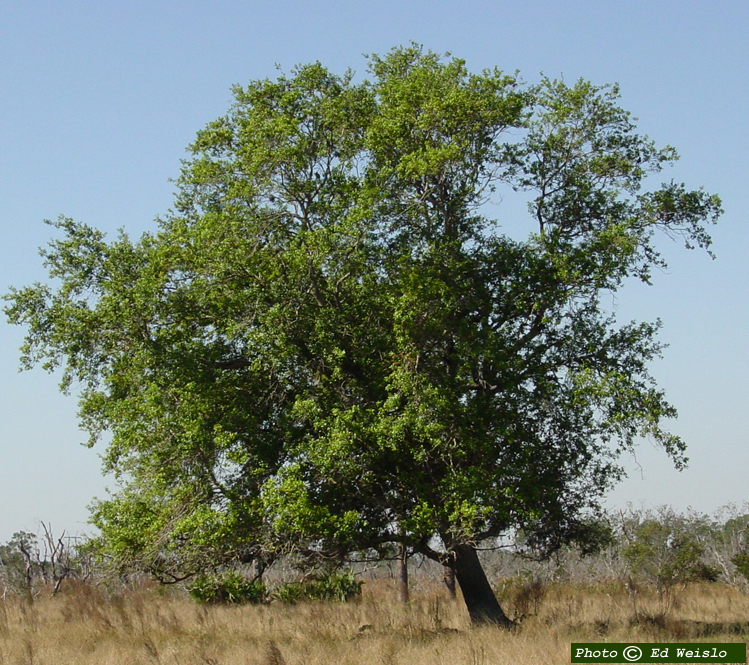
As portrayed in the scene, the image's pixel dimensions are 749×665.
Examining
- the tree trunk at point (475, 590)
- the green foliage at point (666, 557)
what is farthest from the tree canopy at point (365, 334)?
the green foliage at point (666, 557)

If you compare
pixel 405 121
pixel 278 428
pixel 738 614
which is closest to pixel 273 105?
pixel 405 121

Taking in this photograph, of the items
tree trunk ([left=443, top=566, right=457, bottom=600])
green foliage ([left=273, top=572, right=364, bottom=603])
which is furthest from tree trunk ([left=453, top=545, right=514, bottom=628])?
green foliage ([left=273, top=572, right=364, bottom=603])

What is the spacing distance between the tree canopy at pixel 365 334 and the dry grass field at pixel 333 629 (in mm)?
1632

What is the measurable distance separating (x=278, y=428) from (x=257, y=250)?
12.7 ft

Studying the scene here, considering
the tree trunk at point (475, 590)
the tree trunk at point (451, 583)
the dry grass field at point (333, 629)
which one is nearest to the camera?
the dry grass field at point (333, 629)

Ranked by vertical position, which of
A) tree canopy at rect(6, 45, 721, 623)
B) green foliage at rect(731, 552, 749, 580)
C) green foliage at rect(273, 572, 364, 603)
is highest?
tree canopy at rect(6, 45, 721, 623)

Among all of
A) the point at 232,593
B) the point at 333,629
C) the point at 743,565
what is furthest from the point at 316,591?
the point at 743,565

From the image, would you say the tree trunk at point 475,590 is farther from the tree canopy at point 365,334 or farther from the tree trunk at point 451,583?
the tree trunk at point 451,583

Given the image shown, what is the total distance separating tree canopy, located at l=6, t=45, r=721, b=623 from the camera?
16547 millimetres

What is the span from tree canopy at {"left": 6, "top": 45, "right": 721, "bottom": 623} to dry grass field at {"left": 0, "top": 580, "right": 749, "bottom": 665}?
1.63 meters

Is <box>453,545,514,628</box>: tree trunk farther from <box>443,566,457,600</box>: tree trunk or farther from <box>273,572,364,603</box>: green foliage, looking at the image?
<box>273,572,364,603</box>: green foliage

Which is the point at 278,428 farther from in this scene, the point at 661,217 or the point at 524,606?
the point at 661,217

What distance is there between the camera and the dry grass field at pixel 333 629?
14078mm

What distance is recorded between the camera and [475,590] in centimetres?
1869
